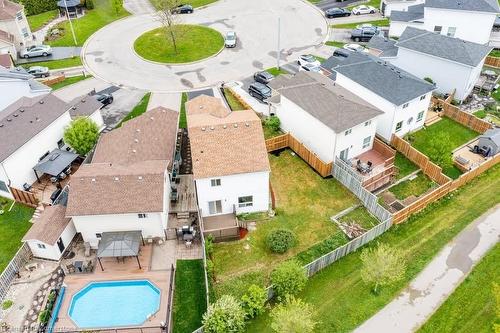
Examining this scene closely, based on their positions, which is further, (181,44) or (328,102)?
(181,44)

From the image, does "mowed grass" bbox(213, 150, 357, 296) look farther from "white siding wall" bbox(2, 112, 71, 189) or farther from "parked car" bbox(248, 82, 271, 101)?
"white siding wall" bbox(2, 112, 71, 189)

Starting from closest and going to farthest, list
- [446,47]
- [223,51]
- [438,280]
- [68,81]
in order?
1. [438,280]
2. [446,47]
3. [68,81]
4. [223,51]

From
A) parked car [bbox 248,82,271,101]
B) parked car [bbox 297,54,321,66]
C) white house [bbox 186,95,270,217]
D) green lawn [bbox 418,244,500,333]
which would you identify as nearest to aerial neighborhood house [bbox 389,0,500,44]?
parked car [bbox 297,54,321,66]

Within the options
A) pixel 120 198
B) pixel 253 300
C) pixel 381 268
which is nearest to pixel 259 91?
pixel 120 198

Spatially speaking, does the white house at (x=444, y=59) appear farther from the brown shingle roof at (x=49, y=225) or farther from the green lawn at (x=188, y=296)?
the brown shingle roof at (x=49, y=225)

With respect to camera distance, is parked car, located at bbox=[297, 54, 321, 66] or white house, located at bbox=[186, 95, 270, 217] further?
parked car, located at bbox=[297, 54, 321, 66]

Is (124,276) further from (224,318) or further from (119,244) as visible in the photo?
(224,318)

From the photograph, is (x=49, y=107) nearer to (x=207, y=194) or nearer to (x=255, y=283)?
(x=207, y=194)
